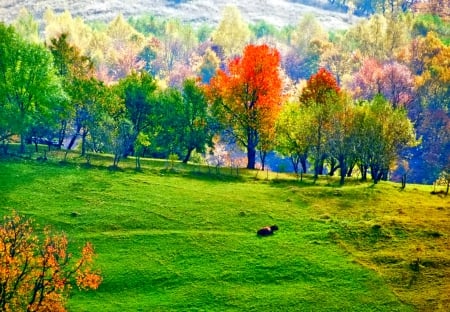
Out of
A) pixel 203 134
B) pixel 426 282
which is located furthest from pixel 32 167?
pixel 426 282

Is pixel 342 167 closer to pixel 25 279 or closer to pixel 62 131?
pixel 62 131

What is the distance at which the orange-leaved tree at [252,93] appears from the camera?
332 ft

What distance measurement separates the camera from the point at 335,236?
73.5 m

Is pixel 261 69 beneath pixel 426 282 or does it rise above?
above

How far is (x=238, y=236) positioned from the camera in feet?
241

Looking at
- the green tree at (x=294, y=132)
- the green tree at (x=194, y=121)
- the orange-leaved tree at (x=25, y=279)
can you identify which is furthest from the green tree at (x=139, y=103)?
the orange-leaved tree at (x=25, y=279)

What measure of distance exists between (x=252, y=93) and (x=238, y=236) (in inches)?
1383

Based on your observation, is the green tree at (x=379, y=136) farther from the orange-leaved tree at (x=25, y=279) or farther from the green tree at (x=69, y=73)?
the orange-leaved tree at (x=25, y=279)

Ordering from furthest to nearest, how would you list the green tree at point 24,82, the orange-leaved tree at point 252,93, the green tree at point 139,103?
the green tree at point 139,103 < the orange-leaved tree at point 252,93 < the green tree at point 24,82

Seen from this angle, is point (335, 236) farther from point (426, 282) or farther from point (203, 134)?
point (203, 134)

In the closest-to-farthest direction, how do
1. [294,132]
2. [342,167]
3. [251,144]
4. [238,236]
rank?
[238,236] < [342,167] < [294,132] < [251,144]

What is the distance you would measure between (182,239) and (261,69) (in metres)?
39.0

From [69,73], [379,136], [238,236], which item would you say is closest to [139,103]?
[69,73]

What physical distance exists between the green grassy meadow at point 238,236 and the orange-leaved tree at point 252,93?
38.1ft
